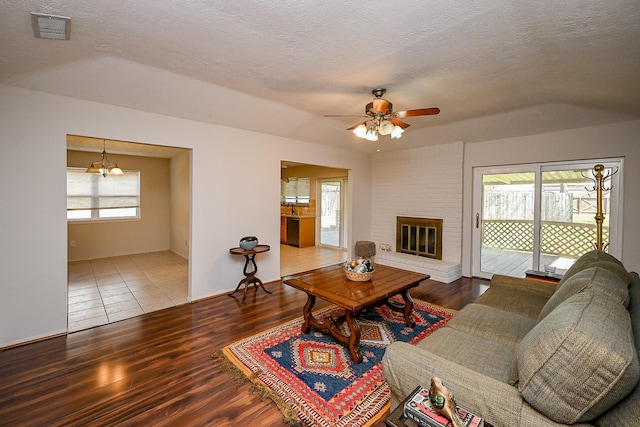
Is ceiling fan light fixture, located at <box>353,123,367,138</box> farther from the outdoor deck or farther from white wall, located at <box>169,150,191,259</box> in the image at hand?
white wall, located at <box>169,150,191,259</box>

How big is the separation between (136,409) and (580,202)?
536 centimetres

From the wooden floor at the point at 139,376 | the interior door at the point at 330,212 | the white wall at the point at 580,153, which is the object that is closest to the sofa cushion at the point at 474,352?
the wooden floor at the point at 139,376

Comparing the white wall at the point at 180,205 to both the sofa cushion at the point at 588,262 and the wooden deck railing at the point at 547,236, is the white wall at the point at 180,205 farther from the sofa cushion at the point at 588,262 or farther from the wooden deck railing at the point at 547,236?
the sofa cushion at the point at 588,262

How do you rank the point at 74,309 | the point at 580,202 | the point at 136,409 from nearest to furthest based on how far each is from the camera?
1. the point at 136,409
2. the point at 74,309
3. the point at 580,202

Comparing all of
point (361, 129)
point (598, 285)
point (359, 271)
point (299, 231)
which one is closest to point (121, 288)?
point (359, 271)

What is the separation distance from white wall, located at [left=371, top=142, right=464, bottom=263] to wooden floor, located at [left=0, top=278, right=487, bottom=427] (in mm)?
3174

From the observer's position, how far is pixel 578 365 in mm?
968

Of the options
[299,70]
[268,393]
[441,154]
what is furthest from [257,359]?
[441,154]

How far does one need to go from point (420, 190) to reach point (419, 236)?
34.4 inches

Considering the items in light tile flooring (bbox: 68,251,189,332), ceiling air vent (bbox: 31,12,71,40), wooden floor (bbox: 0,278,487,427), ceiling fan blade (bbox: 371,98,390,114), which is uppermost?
ceiling air vent (bbox: 31,12,71,40)

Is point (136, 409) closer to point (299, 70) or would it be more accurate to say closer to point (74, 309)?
point (74, 309)

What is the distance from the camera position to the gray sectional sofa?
941mm

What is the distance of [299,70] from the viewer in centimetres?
248

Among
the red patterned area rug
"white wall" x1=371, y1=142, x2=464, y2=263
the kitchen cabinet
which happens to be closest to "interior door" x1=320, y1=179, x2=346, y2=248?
the kitchen cabinet
